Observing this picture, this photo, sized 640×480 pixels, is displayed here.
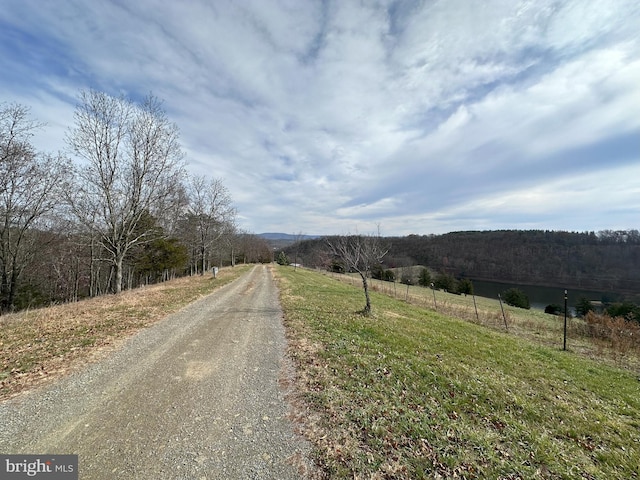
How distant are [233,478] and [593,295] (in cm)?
7544

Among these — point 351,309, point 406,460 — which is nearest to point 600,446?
point 406,460

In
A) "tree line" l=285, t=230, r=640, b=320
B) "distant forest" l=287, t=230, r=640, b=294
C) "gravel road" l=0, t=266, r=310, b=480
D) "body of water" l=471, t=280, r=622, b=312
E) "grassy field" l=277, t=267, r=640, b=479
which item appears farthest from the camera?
"distant forest" l=287, t=230, r=640, b=294

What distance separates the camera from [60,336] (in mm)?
6773

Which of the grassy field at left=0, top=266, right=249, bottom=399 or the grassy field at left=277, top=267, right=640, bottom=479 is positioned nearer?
the grassy field at left=277, top=267, right=640, bottom=479

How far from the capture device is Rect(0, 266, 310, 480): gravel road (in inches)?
112

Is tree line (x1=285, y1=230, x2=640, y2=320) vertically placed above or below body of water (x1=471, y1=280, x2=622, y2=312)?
above

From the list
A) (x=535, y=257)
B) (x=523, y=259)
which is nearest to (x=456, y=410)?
(x=523, y=259)

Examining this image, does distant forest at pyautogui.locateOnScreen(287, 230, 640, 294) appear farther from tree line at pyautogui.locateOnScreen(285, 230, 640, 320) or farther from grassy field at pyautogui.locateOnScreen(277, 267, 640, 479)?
grassy field at pyautogui.locateOnScreen(277, 267, 640, 479)

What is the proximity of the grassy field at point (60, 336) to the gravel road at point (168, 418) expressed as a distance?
0.63 metres

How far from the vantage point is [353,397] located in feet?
14.3

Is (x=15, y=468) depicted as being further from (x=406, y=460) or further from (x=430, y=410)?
(x=430, y=410)

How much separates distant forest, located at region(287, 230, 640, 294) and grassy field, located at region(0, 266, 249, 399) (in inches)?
1701

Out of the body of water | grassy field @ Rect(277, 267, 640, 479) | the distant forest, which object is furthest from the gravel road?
the body of water

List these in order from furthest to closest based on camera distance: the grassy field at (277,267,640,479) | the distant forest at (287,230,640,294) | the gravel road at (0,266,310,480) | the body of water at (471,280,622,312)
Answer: the distant forest at (287,230,640,294), the body of water at (471,280,622,312), the grassy field at (277,267,640,479), the gravel road at (0,266,310,480)
